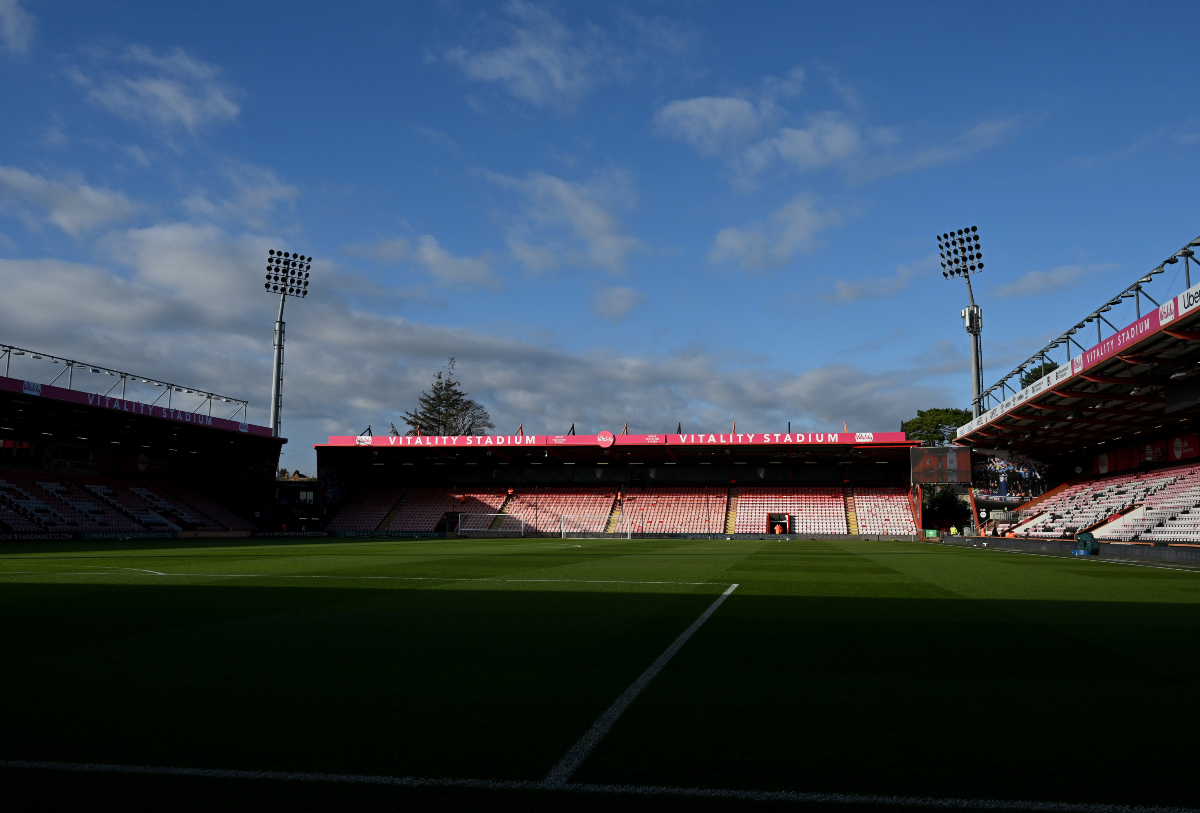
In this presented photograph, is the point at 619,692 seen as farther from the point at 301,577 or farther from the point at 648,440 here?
the point at 648,440

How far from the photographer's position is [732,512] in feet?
185

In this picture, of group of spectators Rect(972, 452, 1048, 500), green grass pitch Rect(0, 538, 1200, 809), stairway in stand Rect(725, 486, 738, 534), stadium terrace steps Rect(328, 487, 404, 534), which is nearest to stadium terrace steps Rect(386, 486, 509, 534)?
stadium terrace steps Rect(328, 487, 404, 534)

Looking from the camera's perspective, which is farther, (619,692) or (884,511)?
(884,511)

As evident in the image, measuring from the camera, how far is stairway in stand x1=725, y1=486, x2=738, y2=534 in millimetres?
54625

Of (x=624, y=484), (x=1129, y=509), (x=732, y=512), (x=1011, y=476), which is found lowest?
(x=732, y=512)

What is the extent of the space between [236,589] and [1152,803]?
510 inches

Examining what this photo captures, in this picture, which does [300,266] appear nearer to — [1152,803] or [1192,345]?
[1192,345]

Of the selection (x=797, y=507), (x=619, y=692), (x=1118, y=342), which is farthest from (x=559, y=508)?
(x=619, y=692)

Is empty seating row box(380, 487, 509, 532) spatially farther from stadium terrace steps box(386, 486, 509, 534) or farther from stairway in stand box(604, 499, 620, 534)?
stairway in stand box(604, 499, 620, 534)

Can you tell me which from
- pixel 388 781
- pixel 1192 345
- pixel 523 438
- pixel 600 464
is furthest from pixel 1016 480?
pixel 388 781

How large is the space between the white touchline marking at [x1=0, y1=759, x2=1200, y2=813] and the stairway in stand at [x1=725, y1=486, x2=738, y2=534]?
2015 inches

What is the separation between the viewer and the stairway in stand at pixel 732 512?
5462cm

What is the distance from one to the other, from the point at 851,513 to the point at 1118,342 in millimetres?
32345

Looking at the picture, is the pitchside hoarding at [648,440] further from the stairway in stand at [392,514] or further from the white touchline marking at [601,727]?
the white touchline marking at [601,727]
